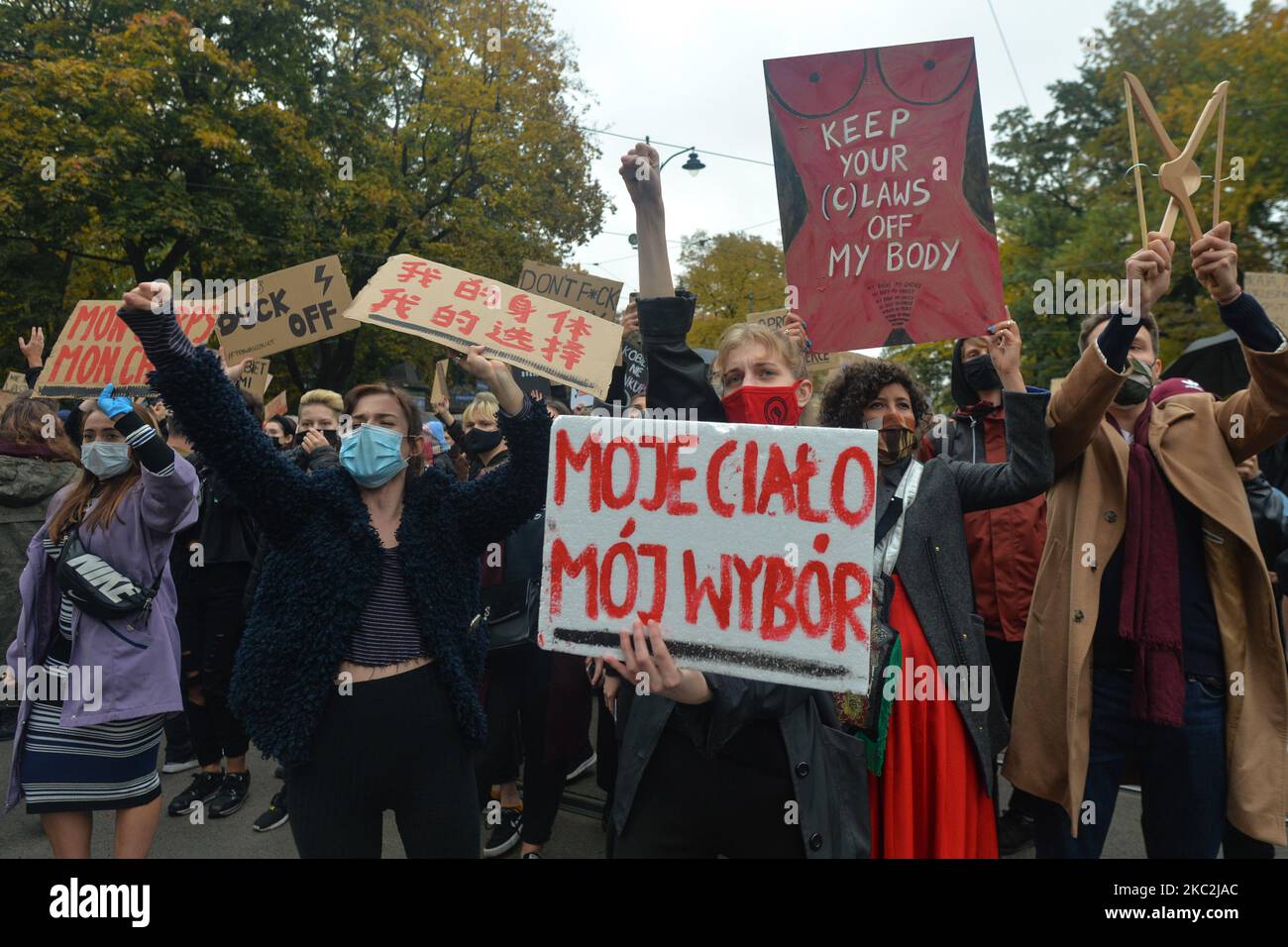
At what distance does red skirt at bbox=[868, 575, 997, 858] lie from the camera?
7.81ft

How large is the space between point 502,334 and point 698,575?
4.54 ft

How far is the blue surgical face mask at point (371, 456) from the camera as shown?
2.68m

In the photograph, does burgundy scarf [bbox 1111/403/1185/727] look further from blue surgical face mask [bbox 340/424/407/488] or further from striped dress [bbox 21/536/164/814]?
striped dress [bbox 21/536/164/814]

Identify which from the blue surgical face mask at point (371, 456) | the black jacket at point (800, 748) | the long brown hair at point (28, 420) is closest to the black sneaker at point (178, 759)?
the long brown hair at point (28, 420)

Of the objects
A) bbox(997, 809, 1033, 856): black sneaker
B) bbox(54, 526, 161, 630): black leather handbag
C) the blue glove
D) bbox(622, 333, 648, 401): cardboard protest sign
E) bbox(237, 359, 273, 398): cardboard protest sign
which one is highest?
bbox(237, 359, 273, 398): cardboard protest sign

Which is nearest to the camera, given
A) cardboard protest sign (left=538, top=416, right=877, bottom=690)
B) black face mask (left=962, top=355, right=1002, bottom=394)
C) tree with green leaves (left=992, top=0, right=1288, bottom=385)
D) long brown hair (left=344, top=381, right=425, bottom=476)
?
cardboard protest sign (left=538, top=416, right=877, bottom=690)

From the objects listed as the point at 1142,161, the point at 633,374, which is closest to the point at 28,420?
the point at 633,374

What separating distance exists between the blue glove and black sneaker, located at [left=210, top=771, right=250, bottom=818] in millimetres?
2546

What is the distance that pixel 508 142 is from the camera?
21.6m

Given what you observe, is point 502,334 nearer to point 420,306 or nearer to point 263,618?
point 420,306

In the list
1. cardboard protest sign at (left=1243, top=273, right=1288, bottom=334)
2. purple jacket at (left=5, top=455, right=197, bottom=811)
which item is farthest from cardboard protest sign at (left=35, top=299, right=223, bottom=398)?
cardboard protest sign at (left=1243, top=273, right=1288, bottom=334)

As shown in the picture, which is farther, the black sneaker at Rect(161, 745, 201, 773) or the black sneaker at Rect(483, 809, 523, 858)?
the black sneaker at Rect(161, 745, 201, 773)

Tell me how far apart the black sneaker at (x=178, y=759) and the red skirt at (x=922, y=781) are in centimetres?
463
